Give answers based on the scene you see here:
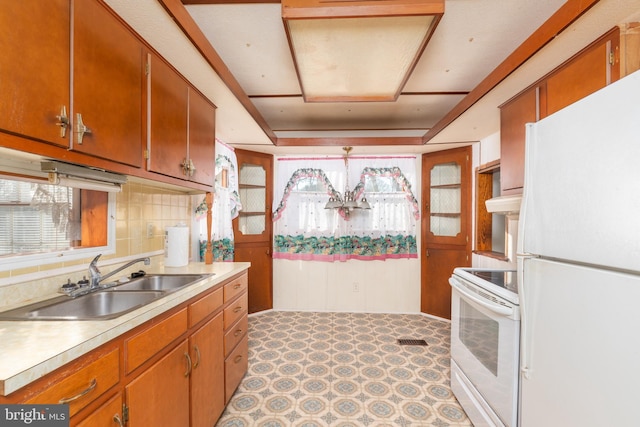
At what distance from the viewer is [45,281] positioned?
1299mm

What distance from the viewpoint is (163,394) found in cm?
123

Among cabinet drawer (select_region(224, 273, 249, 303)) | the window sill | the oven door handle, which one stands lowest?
cabinet drawer (select_region(224, 273, 249, 303))

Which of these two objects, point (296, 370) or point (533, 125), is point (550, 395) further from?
point (296, 370)

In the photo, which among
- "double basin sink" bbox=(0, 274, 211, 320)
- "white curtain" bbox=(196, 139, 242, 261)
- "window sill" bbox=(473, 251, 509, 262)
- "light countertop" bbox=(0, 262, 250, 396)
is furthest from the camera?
"white curtain" bbox=(196, 139, 242, 261)

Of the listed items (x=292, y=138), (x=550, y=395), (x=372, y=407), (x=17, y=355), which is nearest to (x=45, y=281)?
(x=17, y=355)

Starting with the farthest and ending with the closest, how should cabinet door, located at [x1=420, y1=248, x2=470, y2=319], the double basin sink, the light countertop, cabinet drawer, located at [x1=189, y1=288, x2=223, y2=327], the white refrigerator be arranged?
cabinet door, located at [x1=420, y1=248, x2=470, y2=319] → cabinet drawer, located at [x1=189, y1=288, x2=223, y2=327] → the double basin sink → the white refrigerator → the light countertop

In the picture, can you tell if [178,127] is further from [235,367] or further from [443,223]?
[443,223]

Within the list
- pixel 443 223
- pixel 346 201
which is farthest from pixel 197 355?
pixel 443 223

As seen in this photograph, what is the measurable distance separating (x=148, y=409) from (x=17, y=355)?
56cm

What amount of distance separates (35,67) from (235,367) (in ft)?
6.50

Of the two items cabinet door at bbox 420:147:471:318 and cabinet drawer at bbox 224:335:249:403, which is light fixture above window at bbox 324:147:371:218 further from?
cabinet drawer at bbox 224:335:249:403

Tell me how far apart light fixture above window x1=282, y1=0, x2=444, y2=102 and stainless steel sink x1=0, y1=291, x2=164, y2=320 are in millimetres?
1505

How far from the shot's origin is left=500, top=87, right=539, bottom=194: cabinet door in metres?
1.81

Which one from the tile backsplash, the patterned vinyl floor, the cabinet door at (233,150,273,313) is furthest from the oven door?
the cabinet door at (233,150,273,313)
